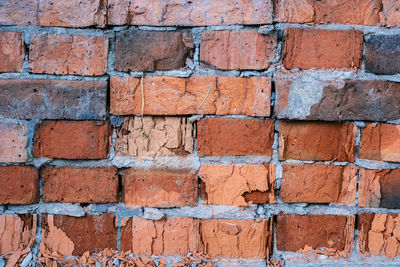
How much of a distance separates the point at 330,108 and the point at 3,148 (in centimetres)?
74


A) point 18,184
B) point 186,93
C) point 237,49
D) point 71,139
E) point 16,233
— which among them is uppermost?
point 237,49

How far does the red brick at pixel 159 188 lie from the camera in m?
0.70

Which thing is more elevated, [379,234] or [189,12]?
[189,12]

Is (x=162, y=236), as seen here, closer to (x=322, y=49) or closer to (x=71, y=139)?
(x=71, y=139)

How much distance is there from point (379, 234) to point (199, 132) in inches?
19.3

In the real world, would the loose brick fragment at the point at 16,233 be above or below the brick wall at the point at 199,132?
below

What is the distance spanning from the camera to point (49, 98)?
667 mm

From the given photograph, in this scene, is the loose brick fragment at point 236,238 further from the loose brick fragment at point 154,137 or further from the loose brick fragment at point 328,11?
the loose brick fragment at point 328,11

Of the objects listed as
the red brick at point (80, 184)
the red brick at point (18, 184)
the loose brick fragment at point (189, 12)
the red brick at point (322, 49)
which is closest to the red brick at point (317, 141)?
the red brick at point (322, 49)

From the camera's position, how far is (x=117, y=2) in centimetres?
67

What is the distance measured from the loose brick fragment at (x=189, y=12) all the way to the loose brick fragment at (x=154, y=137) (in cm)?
22

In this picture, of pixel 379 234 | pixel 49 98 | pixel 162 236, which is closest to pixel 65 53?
pixel 49 98

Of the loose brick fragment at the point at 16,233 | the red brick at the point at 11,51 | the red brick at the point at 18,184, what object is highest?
the red brick at the point at 11,51

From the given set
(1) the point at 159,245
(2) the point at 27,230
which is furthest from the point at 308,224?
(2) the point at 27,230
